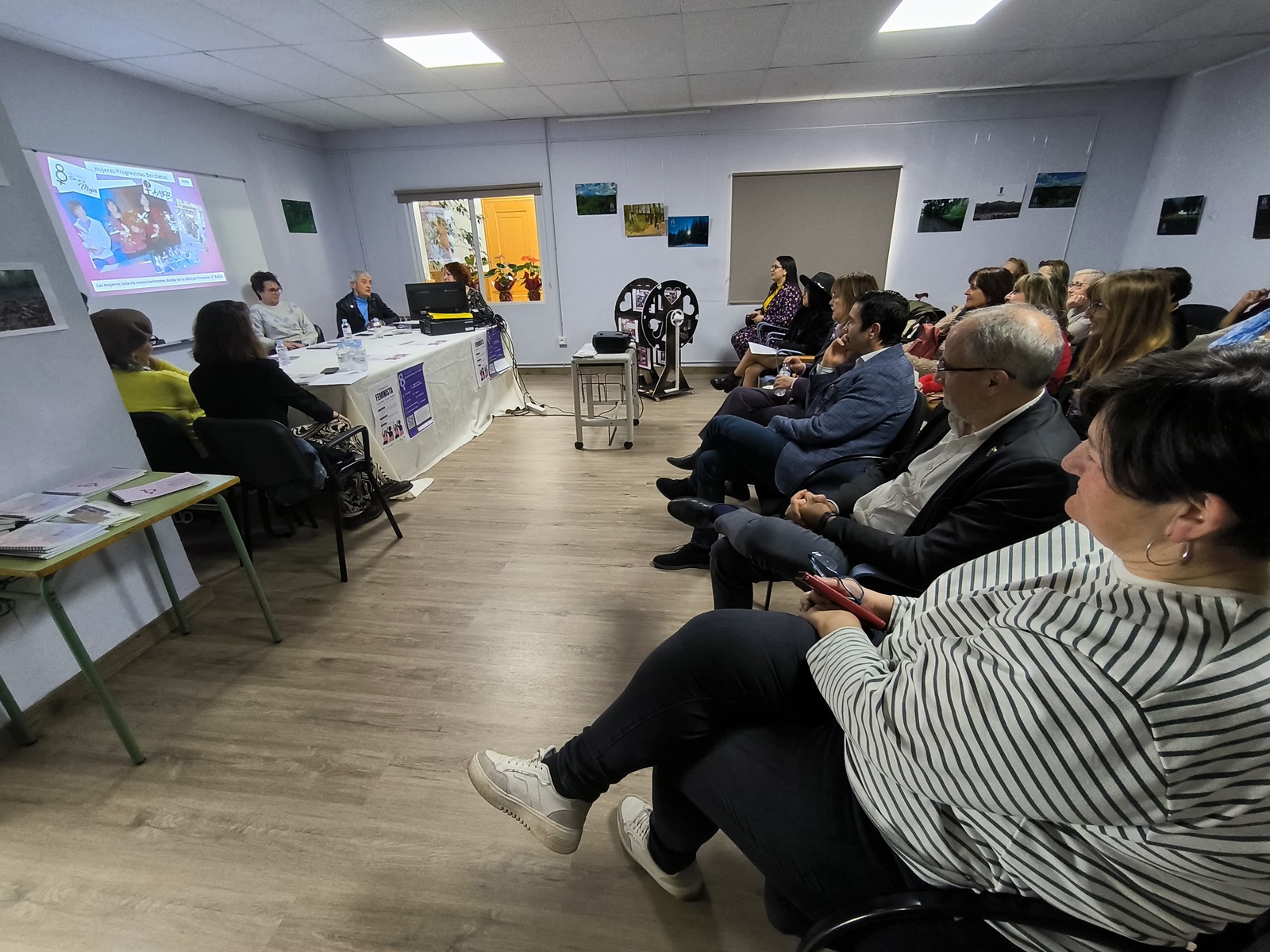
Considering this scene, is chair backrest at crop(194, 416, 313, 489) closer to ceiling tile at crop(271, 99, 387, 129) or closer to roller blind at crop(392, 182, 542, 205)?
ceiling tile at crop(271, 99, 387, 129)

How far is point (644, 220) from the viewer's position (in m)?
5.68

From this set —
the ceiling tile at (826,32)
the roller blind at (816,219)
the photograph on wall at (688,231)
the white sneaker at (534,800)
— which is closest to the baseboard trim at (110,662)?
the white sneaker at (534,800)

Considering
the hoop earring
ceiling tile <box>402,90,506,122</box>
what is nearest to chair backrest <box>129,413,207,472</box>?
the hoop earring

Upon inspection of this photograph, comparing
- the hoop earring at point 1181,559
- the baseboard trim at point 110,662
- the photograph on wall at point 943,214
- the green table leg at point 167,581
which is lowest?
the baseboard trim at point 110,662

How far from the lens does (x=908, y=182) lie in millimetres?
5238

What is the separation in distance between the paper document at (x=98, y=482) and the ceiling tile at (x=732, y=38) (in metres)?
3.53

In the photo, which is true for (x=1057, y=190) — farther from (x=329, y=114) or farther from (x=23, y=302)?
(x=23, y=302)

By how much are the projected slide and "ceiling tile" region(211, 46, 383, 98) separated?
1.18m

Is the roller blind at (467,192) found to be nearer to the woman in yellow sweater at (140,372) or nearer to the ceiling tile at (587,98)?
the ceiling tile at (587,98)

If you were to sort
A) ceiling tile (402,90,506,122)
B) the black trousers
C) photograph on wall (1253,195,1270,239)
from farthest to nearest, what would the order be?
1. ceiling tile (402,90,506,122)
2. photograph on wall (1253,195,1270,239)
3. the black trousers

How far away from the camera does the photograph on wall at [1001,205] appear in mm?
5184

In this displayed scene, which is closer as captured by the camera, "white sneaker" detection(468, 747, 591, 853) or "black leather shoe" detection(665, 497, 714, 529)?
"white sneaker" detection(468, 747, 591, 853)

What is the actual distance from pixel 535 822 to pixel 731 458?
1.57 metres

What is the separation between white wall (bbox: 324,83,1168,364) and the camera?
4953mm
